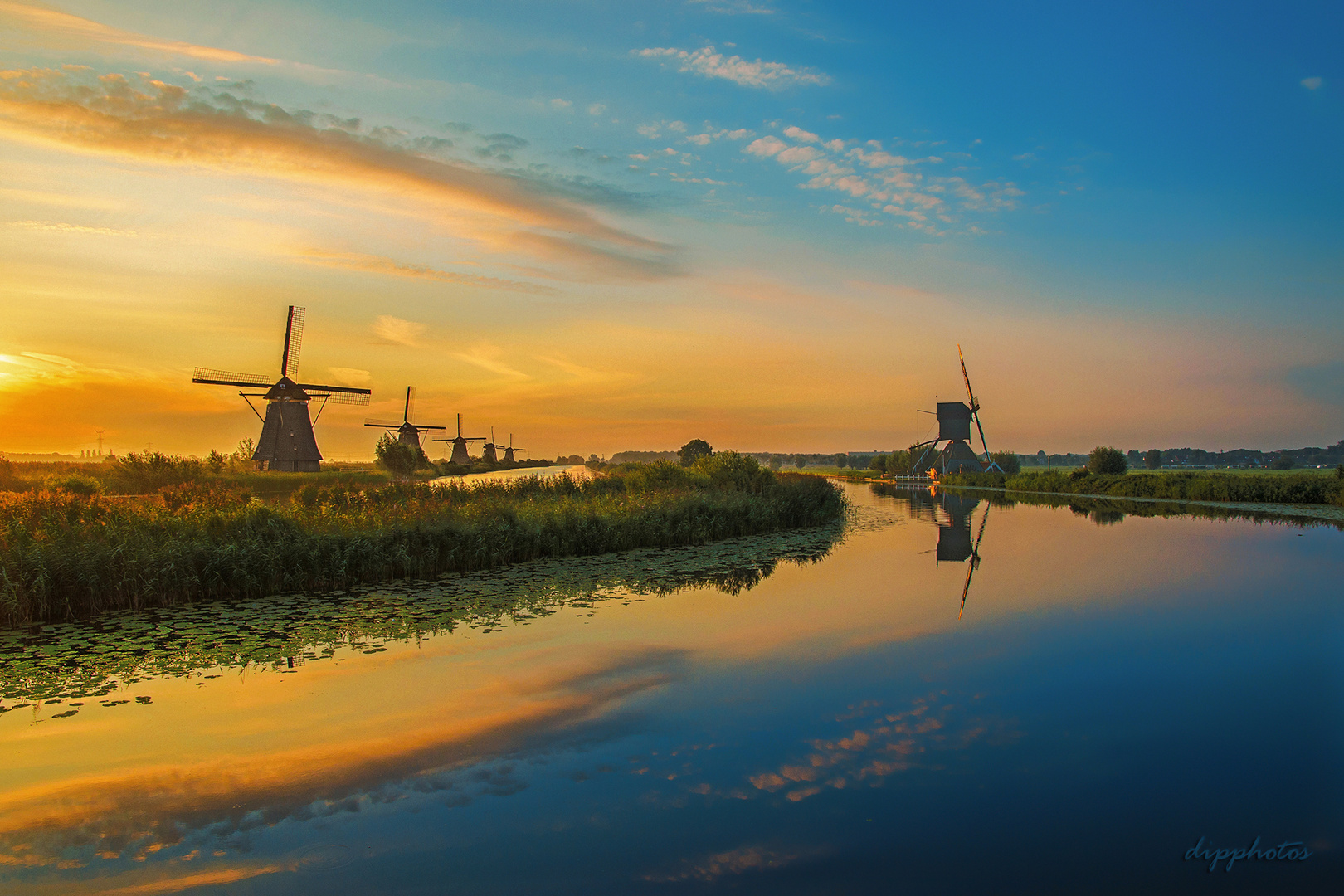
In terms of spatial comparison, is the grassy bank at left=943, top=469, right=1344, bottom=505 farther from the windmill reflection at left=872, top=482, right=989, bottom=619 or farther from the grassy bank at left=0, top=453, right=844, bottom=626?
the grassy bank at left=0, top=453, right=844, bottom=626

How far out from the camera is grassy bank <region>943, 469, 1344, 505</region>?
1407 inches

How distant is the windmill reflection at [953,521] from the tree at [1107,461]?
1139 cm

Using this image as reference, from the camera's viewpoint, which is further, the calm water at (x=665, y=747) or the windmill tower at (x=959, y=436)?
the windmill tower at (x=959, y=436)

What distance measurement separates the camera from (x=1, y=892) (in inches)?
155

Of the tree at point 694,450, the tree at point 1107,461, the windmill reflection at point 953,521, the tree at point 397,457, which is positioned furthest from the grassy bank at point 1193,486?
the tree at point 397,457

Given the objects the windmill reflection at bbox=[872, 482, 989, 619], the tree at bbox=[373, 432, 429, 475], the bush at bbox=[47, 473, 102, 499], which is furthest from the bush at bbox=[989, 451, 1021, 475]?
the bush at bbox=[47, 473, 102, 499]

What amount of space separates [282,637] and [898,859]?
8079mm

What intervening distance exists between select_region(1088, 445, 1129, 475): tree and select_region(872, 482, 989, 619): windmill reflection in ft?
37.4

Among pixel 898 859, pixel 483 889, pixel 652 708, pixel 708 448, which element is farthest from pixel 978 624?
pixel 708 448

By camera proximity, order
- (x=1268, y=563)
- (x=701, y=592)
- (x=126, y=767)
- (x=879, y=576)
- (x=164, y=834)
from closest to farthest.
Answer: (x=164, y=834) < (x=126, y=767) < (x=701, y=592) < (x=879, y=576) < (x=1268, y=563)

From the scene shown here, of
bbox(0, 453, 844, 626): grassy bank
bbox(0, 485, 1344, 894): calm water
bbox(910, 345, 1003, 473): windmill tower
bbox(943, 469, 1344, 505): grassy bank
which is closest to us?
bbox(0, 485, 1344, 894): calm water

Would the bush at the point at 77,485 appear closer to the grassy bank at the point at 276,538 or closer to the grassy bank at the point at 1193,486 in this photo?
the grassy bank at the point at 276,538

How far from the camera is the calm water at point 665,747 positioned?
165 inches

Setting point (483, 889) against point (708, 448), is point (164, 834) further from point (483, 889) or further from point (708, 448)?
point (708, 448)
